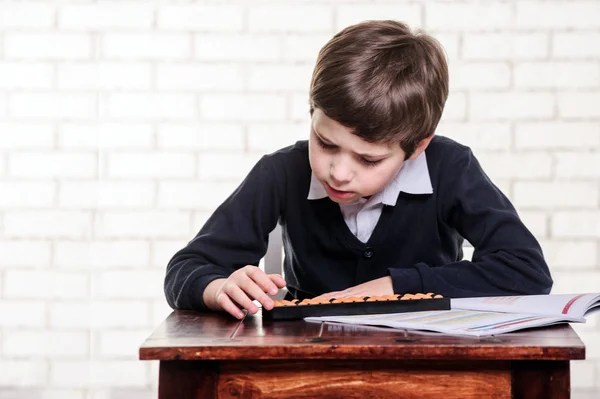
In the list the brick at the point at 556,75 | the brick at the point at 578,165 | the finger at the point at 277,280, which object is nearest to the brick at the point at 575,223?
the brick at the point at 578,165

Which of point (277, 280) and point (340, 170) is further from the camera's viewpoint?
point (340, 170)

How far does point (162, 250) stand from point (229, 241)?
1148mm

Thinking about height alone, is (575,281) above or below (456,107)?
below

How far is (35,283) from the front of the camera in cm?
255

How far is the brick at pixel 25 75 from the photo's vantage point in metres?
2.53

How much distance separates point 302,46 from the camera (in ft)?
8.14

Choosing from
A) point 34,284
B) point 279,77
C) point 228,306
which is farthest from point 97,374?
point 228,306

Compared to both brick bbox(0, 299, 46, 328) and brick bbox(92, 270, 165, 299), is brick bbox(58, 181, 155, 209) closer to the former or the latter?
brick bbox(92, 270, 165, 299)

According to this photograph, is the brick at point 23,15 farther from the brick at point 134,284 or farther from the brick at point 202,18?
the brick at point 134,284

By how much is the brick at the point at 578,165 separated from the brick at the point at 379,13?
0.59m

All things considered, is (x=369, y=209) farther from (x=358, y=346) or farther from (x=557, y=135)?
(x=557, y=135)

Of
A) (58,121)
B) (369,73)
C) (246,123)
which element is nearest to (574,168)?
(246,123)

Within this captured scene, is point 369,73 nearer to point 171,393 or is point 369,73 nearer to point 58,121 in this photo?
point 171,393

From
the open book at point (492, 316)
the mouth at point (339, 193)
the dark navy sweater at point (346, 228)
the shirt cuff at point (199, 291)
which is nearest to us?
the open book at point (492, 316)
